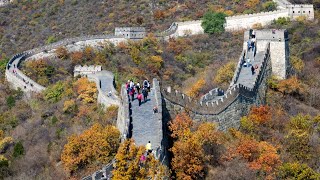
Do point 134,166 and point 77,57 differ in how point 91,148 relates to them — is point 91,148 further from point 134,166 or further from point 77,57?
point 77,57

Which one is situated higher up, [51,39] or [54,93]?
[54,93]

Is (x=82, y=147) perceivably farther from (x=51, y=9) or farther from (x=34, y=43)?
(x=51, y=9)

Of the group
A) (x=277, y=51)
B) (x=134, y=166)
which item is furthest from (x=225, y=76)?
(x=134, y=166)

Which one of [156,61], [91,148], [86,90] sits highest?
[91,148]

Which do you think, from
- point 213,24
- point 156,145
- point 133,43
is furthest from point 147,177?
point 213,24

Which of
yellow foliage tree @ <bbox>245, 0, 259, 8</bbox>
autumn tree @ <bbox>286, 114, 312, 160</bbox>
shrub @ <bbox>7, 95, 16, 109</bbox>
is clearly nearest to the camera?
autumn tree @ <bbox>286, 114, 312, 160</bbox>

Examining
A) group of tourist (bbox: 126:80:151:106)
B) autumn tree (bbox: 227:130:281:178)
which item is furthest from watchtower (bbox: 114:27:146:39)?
autumn tree (bbox: 227:130:281:178)

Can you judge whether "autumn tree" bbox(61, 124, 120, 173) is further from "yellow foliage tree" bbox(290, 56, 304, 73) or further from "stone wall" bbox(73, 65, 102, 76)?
"stone wall" bbox(73, 65, 102, 76)
